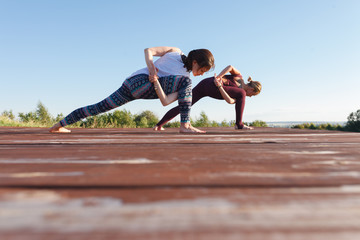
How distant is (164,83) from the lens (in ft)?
7.57

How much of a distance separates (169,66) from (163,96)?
0.30 metres

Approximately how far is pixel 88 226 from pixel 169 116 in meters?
2.70

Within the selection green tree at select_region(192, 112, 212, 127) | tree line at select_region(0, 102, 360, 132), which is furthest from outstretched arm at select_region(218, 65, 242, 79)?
green tree at select_region(192, 112, 212, 127)

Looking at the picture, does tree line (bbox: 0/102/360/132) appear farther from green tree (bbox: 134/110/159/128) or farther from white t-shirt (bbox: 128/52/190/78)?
white t-shirt (bbox: 128/52/190/78)

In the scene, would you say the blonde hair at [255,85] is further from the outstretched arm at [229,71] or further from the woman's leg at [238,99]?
the woman's leg at [238,99]

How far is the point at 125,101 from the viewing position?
2.38 metres

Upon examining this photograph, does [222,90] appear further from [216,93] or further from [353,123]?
[353,123]

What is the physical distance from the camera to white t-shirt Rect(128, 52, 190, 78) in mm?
2316

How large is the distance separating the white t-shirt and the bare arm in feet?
0.52

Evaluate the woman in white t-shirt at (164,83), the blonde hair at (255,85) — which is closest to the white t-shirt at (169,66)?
the woman in white t-shirt at (164,83)

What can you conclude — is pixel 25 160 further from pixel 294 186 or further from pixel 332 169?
pixel 332 169

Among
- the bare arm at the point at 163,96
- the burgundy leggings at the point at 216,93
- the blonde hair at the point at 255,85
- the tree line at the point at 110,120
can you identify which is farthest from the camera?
the tree line at the point at 110,120

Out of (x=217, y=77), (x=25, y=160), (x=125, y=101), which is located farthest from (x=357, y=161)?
(x=217, y=77)

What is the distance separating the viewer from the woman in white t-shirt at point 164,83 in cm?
228
